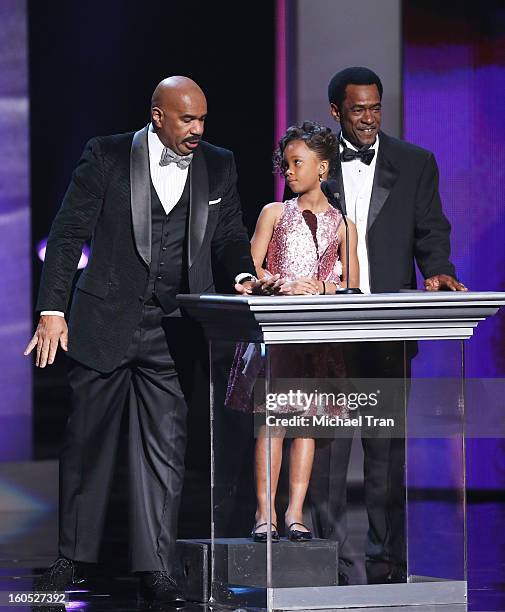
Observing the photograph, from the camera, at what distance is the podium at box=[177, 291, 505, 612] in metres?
4.30

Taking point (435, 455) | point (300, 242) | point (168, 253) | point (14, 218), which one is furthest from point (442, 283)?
point (14, 218)

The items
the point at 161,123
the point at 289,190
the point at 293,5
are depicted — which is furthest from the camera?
the point at 293,5

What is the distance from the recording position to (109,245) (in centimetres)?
473

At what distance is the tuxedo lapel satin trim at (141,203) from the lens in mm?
4695

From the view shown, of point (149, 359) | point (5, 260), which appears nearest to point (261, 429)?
point (149, 359)

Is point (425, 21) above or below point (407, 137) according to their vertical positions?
above

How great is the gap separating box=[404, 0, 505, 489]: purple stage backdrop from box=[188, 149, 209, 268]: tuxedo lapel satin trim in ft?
7.85

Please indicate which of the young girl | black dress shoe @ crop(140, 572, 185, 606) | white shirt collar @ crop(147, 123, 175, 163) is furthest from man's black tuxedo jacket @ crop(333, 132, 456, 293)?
black dress shoe @ crop(140, 572, 185, 606)

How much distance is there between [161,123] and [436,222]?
3.49 ft

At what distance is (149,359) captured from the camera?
476cm

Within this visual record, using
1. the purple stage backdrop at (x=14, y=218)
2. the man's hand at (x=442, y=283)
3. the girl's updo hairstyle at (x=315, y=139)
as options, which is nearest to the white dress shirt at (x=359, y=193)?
the girl's updo hairstyle at (x=315, y=139)

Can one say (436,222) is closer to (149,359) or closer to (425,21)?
(149,359)

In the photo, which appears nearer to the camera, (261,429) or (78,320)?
(261,429)

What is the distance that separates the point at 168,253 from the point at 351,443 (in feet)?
2.74
